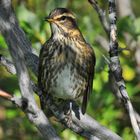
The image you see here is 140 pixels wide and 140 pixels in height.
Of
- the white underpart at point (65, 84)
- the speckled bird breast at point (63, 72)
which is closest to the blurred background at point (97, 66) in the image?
the speckled bird breast at point (63, 72)

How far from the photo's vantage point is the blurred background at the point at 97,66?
6.02m

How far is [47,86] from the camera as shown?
19.1 feet

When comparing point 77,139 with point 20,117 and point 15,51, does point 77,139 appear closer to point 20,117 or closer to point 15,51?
point 20,117

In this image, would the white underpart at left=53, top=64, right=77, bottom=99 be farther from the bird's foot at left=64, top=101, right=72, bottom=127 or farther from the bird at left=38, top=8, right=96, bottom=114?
the bird's foot at left=64, top=101, right=72, bottom=127

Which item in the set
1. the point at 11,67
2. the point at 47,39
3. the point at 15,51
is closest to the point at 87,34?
the point at 47,39

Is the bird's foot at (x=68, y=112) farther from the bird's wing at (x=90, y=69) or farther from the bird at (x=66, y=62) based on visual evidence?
the bird's wing at (x=90, y=69)

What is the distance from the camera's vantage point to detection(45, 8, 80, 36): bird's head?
5.59m

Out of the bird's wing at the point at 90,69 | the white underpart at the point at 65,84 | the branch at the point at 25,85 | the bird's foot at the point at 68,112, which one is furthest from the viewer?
the bird's wing at the point at 90,69

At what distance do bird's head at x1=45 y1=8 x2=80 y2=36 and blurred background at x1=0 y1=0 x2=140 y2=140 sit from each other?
0.22m

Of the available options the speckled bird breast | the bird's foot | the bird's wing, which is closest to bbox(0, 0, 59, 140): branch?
the bird's foot

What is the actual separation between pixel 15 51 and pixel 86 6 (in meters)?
4.45

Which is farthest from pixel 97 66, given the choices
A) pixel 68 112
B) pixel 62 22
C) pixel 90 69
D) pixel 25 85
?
pixel 25 85

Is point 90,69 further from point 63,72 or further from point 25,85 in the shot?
point 25,85

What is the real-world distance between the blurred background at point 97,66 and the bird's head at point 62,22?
0.72ft
